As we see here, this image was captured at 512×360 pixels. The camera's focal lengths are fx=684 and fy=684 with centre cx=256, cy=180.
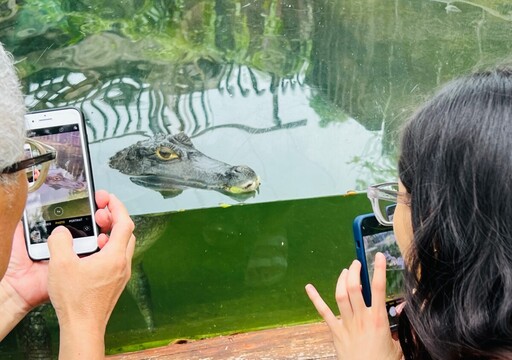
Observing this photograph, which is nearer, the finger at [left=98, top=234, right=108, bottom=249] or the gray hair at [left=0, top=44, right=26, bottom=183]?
the gray hair at [left=0, top=44, right=26, bottom=183]

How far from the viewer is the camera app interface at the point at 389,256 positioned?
1005 mm

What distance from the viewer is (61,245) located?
997mm

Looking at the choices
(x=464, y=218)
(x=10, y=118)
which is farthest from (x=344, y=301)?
(x=10, y=118)

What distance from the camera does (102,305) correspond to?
1004 mm

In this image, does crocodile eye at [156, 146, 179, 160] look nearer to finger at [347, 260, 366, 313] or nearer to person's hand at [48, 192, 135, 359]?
person's hand at [48, 192, 135, 359]

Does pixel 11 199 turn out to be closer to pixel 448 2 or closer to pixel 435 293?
pixel 435 293

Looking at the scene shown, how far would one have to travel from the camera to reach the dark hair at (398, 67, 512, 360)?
0.69 metres

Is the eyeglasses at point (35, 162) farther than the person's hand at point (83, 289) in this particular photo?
No

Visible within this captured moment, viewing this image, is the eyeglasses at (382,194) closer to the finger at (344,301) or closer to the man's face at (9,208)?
the finger at (344,301)

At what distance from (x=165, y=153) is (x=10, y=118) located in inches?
25.6

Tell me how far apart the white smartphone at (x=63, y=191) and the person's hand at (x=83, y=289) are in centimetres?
10

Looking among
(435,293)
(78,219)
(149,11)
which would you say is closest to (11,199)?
(78,219)

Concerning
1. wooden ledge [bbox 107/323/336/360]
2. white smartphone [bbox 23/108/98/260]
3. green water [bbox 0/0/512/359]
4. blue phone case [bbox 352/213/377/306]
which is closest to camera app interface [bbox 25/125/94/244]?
white smartphone [bbox 23/108/98/260]

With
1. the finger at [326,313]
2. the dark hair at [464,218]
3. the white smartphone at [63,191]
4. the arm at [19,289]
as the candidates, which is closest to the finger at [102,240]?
the white smartphone at [63,191]
